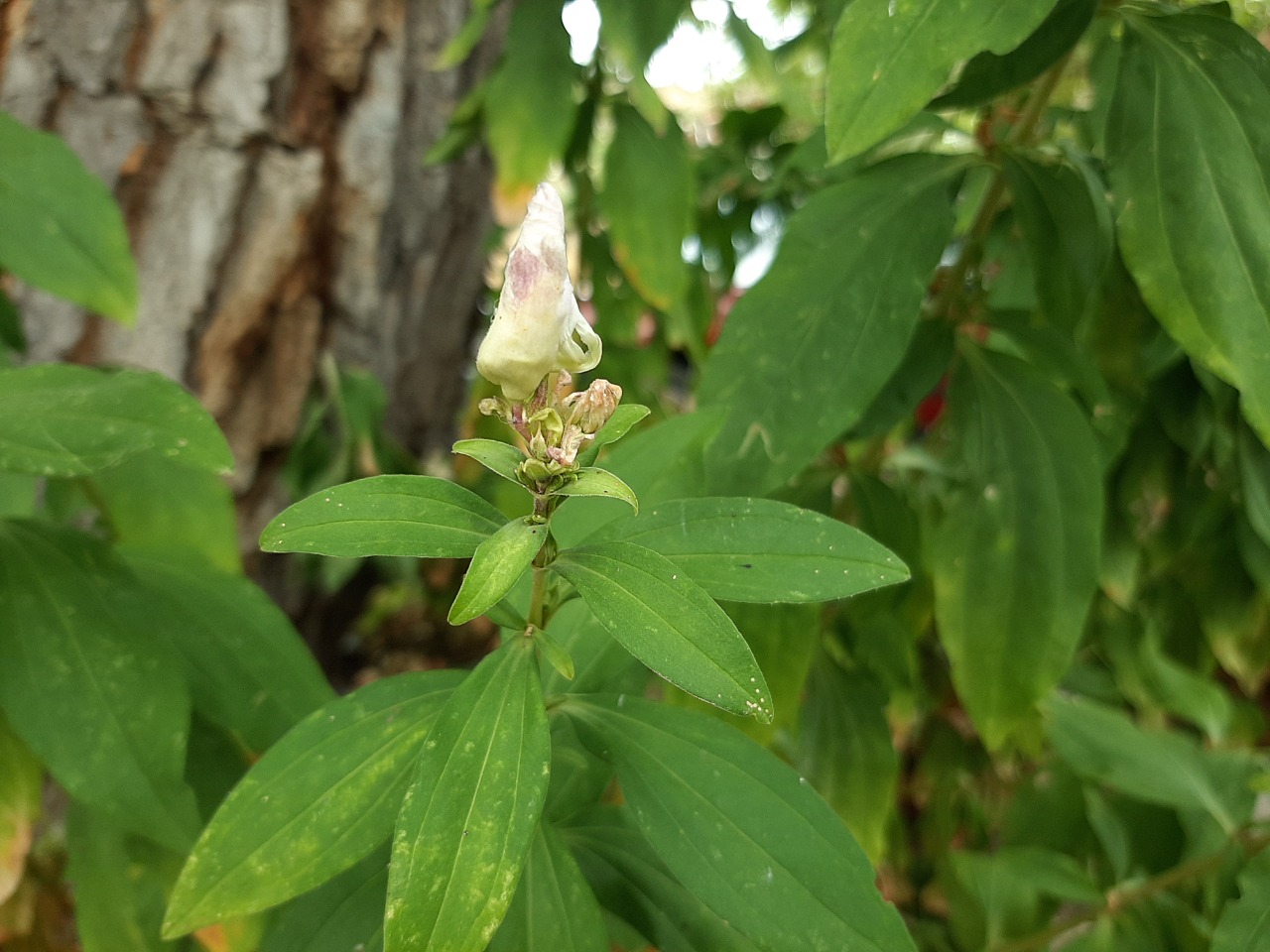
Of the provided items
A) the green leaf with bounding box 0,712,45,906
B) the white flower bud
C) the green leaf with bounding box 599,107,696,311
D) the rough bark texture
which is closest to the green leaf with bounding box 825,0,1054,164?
the white flower bud

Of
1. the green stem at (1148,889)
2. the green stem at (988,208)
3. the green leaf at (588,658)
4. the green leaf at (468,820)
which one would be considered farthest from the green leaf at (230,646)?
the green stem at (1148,889)

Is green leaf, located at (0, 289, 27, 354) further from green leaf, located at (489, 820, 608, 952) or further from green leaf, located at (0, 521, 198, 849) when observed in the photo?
green leaf, located at (489, 820, 608, 952)

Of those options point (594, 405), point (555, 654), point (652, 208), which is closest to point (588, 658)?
point (555, 654)

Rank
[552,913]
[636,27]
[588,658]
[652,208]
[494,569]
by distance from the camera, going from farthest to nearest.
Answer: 1. [652,208]
2. [636,27]
3. [588,658]
4. [552,913]
5. [494,569]

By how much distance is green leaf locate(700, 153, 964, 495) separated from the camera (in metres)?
0.68

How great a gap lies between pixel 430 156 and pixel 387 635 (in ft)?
3.09

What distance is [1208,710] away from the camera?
3.63 feet

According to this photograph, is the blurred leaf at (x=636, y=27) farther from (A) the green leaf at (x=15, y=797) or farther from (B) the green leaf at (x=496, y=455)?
(A) the green leaf at (x=15, y=797)

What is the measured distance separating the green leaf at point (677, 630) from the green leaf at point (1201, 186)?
375mm

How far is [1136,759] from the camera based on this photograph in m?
0.96

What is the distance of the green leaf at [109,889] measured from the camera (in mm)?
695

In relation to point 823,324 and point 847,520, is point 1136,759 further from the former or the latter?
point 823,324

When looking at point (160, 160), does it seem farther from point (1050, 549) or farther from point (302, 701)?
point (1050, 549)

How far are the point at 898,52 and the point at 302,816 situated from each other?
0.55 m
